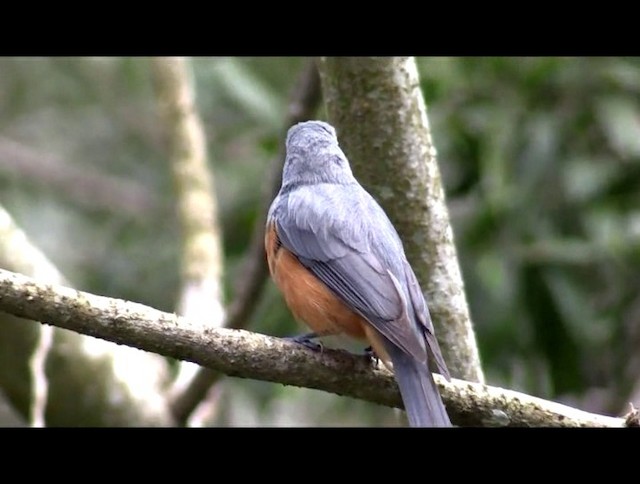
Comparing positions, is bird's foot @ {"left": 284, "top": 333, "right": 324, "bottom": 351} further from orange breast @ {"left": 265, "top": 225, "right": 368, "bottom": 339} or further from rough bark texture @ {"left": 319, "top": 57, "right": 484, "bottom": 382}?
rough bark texture @ {"left": 319, "top": 57, "right": 484, "bottom": 382}

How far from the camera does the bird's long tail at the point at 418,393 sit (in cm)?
315

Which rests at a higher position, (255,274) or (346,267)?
(255,274)

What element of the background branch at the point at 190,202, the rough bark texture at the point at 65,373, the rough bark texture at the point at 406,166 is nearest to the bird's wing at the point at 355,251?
the rough bark texture at the point at 406,166

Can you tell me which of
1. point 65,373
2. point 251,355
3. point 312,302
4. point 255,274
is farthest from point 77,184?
point 251,355

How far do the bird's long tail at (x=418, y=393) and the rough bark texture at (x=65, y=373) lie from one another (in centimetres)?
177

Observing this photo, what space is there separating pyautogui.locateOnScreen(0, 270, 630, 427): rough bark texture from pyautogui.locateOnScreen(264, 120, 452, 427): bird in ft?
0.42

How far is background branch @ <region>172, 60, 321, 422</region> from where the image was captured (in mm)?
5074

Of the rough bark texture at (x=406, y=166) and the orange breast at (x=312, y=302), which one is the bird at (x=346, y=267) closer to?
the orange breast at (x=312, y=302)

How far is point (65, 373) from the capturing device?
15.9 feet

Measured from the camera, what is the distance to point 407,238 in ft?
14.1

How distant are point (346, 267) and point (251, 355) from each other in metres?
0.74

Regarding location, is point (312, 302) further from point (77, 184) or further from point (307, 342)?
point (77, 184)

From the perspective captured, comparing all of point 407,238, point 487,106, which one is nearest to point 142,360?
point 407,238

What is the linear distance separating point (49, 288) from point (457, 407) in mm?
1309
